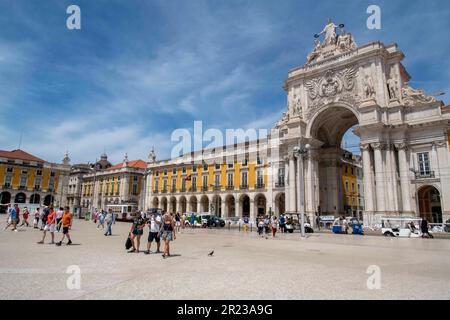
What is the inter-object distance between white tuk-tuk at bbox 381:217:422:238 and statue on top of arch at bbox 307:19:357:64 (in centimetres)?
2054

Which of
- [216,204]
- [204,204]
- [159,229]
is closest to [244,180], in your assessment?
[216,204]

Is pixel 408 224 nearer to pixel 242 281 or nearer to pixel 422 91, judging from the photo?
pixel 422 91

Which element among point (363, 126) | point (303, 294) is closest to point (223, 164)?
point (363, 126)

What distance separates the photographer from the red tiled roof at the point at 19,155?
69000 mm

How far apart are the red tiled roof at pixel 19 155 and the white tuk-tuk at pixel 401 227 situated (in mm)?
75281

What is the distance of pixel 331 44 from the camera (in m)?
37.5

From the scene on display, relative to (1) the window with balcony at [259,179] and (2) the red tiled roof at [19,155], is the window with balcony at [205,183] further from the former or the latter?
(2) the red tiled roof at [19,155]

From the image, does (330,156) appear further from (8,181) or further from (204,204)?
(8,181)

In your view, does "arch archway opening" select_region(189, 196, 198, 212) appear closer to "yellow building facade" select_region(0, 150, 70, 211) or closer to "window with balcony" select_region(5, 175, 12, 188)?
"yellow building facade" select_region(0, 150, 70, 211)

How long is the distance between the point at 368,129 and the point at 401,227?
10.1 metres

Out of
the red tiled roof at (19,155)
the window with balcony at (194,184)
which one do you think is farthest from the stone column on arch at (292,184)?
the red tiled roof at (19,155)

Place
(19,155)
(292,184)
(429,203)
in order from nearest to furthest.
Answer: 1. (429,203)
2. (292,184)
3. (19,155)

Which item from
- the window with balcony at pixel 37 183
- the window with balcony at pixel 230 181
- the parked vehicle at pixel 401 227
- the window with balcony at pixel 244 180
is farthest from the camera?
the window with balcony at pixel 37 183
